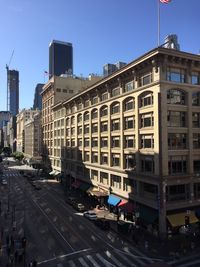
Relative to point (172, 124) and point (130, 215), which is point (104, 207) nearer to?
point (130, 215)

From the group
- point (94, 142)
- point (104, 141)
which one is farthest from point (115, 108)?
point (94, 142)

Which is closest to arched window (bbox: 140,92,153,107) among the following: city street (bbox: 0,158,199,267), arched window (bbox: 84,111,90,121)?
city street (bbox: 0,158,199,267)

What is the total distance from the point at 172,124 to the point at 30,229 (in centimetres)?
2827

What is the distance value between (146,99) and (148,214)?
1793cm

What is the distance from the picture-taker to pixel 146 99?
45.9 m

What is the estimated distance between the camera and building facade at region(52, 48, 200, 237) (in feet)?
138

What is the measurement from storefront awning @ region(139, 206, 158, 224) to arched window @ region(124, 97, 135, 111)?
17.1m

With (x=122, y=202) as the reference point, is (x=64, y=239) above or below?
below

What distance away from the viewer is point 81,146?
75.5m

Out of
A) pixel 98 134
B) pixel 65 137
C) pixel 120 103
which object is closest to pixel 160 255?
pixel 120 103

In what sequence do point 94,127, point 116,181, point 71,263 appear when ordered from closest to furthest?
point 71,263 → point 116,181 → point 94,127

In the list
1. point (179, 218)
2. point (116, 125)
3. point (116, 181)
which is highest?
point (116, 125)

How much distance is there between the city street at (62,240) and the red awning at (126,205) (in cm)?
518

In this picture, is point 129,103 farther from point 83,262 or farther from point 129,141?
point 83,262
